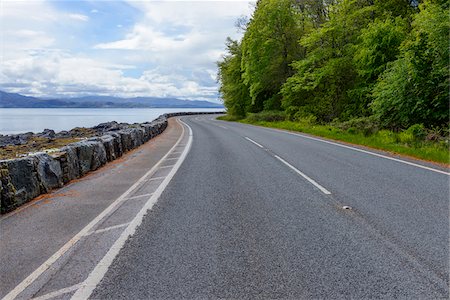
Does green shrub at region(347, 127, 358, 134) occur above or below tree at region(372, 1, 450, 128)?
below

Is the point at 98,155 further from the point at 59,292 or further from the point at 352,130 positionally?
the point at 352,130

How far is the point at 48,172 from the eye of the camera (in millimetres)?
8047

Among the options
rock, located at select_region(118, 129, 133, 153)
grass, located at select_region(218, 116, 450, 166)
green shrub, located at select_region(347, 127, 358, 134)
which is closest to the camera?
grass, located at select_region(218, 116, 450, 166)

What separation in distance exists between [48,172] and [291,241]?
5.83m

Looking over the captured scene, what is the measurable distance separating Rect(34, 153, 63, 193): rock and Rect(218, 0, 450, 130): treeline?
1563cm

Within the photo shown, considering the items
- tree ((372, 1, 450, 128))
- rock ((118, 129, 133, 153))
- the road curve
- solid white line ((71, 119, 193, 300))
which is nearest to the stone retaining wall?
rock ((118, 129, 133, 153))

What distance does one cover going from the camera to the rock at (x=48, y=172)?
7.77 metres

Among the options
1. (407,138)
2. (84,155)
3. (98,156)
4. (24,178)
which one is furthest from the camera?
(407,138)

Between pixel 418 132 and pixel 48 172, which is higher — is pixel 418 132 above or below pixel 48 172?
above

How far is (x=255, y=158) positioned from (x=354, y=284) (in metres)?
8.69

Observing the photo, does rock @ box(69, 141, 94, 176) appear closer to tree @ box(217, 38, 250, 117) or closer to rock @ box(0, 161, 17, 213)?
rock @ box(0, 161, 17, 213)

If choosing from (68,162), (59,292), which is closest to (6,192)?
(68,162)

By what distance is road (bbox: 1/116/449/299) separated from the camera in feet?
11.6

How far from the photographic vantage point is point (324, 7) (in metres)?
39.0
